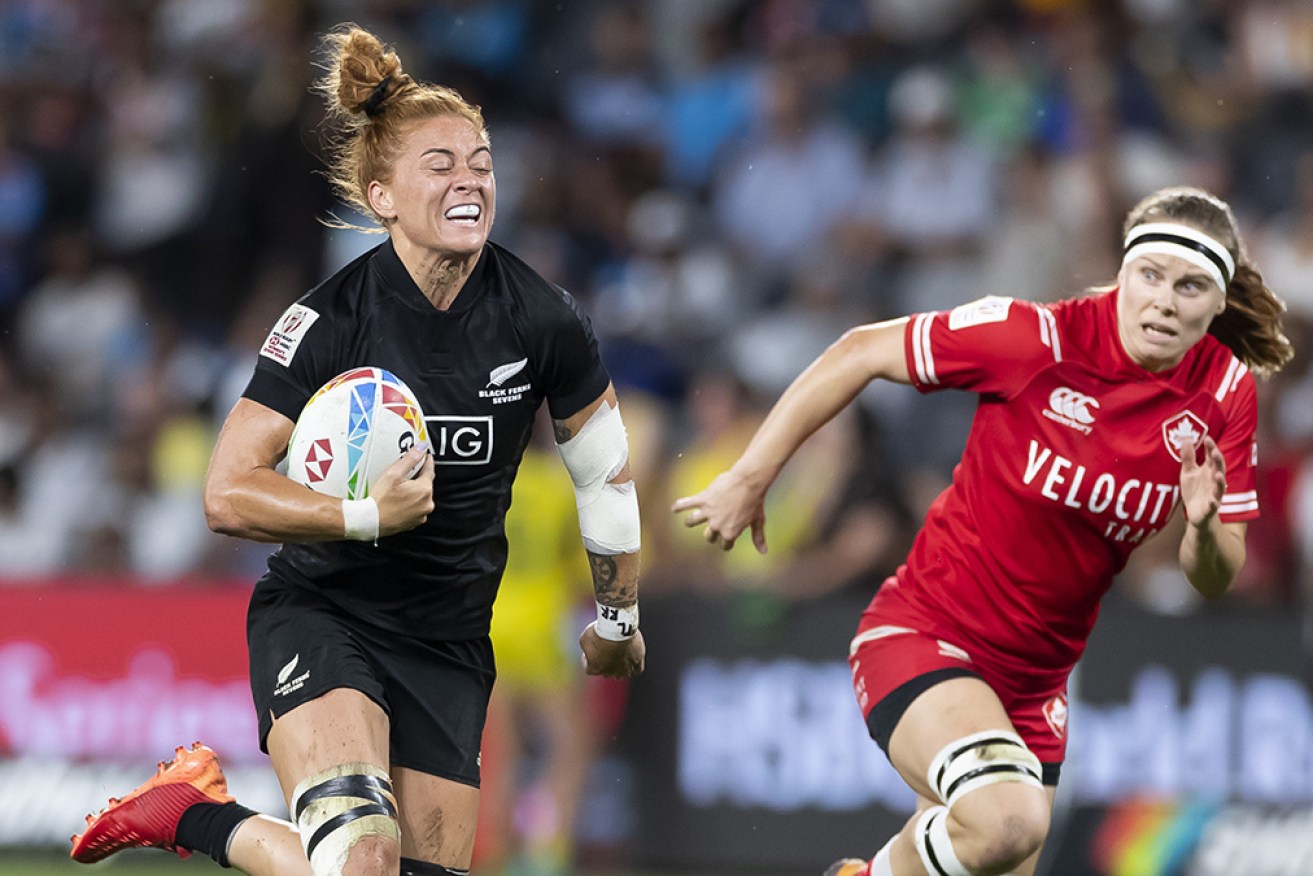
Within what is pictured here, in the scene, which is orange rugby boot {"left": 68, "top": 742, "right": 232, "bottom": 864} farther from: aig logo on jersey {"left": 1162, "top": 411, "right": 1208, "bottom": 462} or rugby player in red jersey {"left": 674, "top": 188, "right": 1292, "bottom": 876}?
aig logo on jersey {"left": 1162, "top": 411, "right": 1208, "bottom": 462}

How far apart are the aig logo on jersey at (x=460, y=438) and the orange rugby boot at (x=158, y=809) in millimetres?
1402

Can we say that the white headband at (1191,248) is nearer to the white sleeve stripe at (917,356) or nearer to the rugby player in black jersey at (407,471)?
the white sleeve stripe at (917,356)

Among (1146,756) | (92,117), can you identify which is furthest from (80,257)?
(1146,756)

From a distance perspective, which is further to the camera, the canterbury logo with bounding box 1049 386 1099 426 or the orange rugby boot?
the orange rugby boot

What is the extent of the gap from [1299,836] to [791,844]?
7.51ft

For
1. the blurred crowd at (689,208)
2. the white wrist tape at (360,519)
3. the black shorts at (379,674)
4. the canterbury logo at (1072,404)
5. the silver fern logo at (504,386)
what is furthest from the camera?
the blurred crowd at (689,208)

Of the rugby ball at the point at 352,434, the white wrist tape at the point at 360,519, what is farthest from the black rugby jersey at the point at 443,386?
the white wrist tape at the point at 360,519

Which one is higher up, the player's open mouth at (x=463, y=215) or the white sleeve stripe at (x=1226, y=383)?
the player's open mouth at (x=463, y=215)

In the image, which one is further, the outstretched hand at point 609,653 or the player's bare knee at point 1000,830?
the outstretched hand at point 609,653

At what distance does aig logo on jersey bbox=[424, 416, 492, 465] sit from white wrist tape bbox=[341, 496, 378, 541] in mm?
354

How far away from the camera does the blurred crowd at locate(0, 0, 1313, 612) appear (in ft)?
34.7

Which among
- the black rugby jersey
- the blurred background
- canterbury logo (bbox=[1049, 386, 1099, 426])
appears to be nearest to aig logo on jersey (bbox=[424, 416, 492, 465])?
the black rugby jersey

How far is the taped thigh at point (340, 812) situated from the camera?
16.3ft

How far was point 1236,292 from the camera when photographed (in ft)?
19.8
